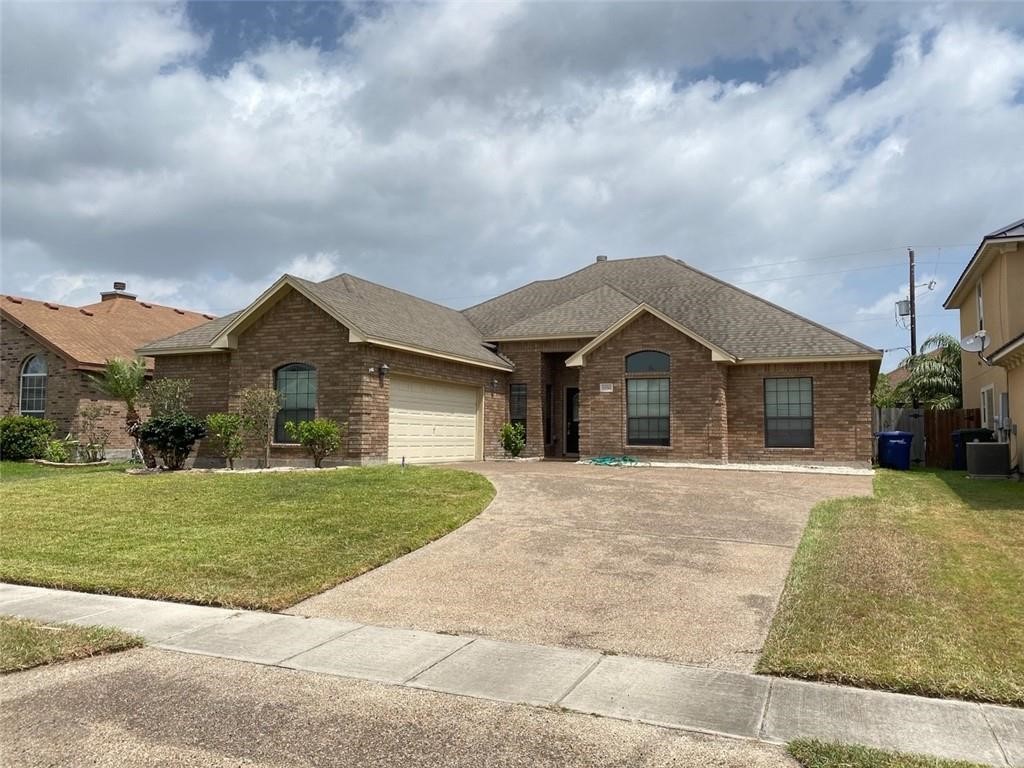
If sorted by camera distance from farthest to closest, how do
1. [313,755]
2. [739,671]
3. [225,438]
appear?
[225,438] < [739,671] < [313,755]

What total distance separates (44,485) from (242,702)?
39.7ft

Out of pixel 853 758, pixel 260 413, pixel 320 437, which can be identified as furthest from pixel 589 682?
pixel 260 413

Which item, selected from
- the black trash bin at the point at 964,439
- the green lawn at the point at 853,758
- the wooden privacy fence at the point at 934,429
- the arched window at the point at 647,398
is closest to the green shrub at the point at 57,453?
the arched window at the point at 647,398

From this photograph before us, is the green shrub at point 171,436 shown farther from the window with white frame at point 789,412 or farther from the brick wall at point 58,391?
the window with white frame at point 789,412

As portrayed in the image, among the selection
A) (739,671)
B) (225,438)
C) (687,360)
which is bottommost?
(739,671)

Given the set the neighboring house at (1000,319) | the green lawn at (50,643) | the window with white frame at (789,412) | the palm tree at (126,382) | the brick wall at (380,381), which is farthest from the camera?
the palm tree at (126,382)

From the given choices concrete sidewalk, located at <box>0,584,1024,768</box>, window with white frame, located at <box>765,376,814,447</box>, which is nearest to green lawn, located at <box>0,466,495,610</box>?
concrete sidewalk, located at <box>0,584,1024,768</box>

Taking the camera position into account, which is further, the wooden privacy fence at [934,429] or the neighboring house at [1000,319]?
the wooden privacy fence at [934,429]

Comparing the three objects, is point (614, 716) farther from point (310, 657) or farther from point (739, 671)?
point (310, 657)

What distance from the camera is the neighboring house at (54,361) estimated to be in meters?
23.3

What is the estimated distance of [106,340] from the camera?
25688 mm

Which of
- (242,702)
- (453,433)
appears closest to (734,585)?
(242,702)

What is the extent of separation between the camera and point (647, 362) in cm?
2098

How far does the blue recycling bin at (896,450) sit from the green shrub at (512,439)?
406 inches
